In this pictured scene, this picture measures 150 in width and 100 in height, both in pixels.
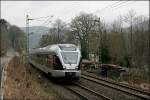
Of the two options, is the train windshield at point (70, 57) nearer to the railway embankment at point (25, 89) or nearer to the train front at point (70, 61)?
the train front at point (70, 61)

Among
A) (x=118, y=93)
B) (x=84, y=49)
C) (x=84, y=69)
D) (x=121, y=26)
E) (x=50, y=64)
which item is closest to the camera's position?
(x=118, y=93)

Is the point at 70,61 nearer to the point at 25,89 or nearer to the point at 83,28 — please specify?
the point at 25,89

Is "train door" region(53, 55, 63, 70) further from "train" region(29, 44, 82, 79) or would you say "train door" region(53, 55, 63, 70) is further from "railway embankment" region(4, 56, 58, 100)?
"railway embankment" region(4, 56, 58, 100)

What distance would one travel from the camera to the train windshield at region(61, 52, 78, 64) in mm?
23109

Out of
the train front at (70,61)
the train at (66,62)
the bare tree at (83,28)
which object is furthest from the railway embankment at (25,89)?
the bare tree at (83,28)

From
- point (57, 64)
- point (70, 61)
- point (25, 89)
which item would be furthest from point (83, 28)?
point (25, 89)

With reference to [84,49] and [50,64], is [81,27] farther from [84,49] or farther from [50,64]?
[50,64]

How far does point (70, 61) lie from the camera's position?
23.1 m

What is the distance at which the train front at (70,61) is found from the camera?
22.7 m

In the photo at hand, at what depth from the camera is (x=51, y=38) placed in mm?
54531

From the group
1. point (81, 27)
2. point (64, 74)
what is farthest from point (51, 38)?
point (64, 74)

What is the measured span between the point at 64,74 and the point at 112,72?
31.0 ft

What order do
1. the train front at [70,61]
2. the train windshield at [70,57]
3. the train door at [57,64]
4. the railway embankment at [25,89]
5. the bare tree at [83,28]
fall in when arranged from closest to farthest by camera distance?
the railway embankment at [25,89], the train front at [70,61], the train door at [57,64], the train windshield at [70,57], the bare tree at [83,28]

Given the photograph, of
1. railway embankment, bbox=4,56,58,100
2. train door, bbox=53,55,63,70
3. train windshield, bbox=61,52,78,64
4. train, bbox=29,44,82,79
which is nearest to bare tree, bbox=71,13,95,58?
train, bbox=29,44,82,79
